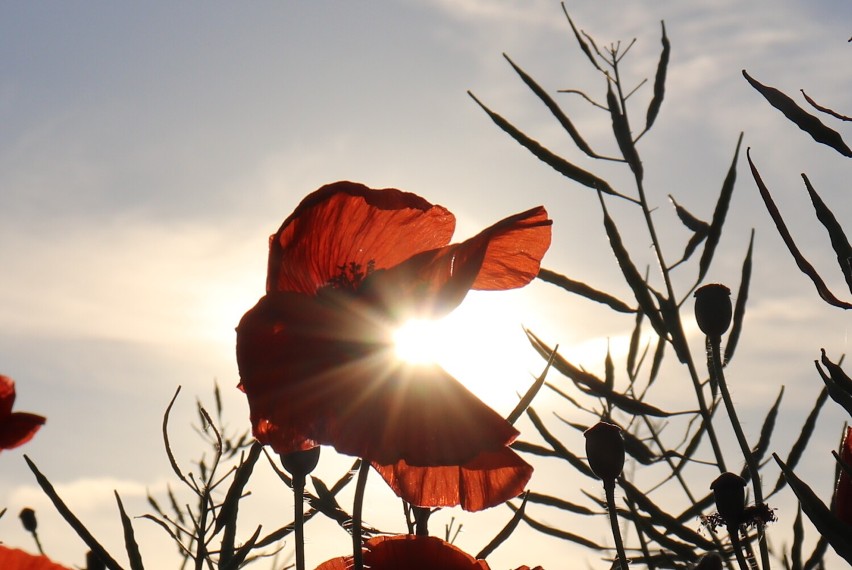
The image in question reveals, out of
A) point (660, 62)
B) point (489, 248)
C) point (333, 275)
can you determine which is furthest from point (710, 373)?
point (660, 62)

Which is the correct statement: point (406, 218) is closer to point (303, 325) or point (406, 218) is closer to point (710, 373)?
point (303, 325)

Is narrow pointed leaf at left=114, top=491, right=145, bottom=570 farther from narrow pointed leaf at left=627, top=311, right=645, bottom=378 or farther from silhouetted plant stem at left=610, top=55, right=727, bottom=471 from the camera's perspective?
narrow pointed leaf at left=627, top=311, right=645, bottom=378

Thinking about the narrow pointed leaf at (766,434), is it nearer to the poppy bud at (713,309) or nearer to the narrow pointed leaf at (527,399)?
the poppy bud at (713,309)

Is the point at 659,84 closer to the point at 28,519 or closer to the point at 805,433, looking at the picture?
the point at 805,433

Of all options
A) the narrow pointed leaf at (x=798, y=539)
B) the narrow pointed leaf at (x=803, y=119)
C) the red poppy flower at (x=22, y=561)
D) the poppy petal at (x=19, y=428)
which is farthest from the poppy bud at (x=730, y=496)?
the poppy petal at (x=19, y=428)

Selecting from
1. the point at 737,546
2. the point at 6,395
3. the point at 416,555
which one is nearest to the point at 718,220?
the point at 737,546

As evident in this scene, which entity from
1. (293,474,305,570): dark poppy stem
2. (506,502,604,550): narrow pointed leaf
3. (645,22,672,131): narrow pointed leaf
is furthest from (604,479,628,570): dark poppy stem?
(645,22,672,131): narrow pointed leaf
